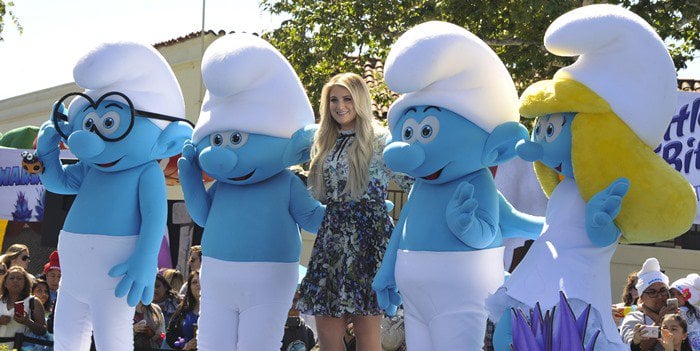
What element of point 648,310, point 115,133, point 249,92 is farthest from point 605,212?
point 648,310

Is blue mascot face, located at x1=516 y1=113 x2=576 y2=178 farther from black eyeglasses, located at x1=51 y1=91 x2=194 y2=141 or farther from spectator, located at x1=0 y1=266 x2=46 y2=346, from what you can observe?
spectator, located at x1=0 y1=266 x2=46 y2=346

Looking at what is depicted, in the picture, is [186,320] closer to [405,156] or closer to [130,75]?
[130,75]

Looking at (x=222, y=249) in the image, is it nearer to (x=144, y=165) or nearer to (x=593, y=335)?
(x=144, y=165)

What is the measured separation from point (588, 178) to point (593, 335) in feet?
2.39

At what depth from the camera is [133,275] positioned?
618 cm

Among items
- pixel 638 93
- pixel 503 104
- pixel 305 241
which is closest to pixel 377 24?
pixel 305 241

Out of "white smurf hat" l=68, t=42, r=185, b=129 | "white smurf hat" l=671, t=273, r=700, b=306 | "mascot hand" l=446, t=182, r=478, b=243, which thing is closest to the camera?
"mascot hand" l=446, t=182, r=478, b=243

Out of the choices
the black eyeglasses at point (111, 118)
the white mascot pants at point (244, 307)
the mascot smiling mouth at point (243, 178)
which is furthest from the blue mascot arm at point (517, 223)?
the black eyeglasses at point (111, 118)

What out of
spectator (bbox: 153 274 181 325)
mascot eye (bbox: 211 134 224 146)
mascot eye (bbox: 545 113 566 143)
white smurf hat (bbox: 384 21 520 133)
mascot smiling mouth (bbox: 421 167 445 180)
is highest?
white smurf hat (bbox: 384 21 520 133)

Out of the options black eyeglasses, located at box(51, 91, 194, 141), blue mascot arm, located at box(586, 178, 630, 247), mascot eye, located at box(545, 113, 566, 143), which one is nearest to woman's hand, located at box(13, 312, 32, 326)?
black eyeglasses, located at box(51, 91, 194, 141)

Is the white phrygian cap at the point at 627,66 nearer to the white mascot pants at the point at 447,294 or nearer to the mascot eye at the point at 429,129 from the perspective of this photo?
the mascot eye at the point at 429,129

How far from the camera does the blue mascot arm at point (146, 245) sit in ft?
20.3

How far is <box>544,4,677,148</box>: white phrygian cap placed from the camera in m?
4.73

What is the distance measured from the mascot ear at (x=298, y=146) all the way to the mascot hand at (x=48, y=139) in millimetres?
1690
